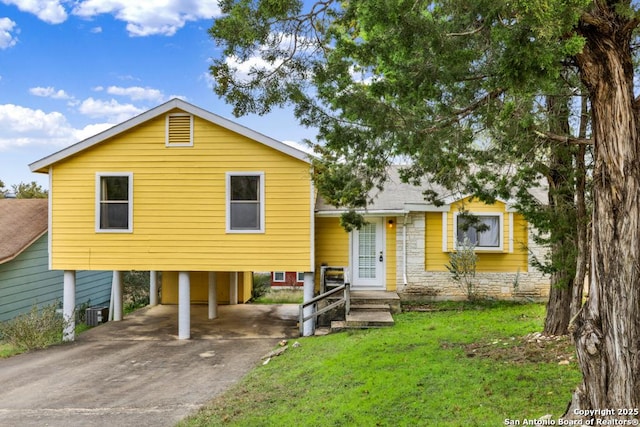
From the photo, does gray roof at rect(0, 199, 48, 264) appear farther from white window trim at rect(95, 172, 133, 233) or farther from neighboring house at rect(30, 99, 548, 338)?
white window trim at rect(95, 172, 133, 233)

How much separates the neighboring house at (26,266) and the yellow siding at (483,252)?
1068cm

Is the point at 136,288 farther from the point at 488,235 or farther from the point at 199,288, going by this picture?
the point at 488,235

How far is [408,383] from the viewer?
5.68 metres

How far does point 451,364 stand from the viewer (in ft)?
20.6

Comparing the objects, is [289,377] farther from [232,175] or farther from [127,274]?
[127,274]

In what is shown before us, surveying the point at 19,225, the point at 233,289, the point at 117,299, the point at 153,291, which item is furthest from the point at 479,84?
the point at 153,291

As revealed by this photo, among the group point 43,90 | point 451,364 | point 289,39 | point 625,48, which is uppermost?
→ point 43,90

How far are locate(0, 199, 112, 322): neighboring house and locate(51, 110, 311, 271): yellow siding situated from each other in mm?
2203

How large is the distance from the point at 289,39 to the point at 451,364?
205 inches

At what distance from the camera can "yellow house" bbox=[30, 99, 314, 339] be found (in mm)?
10422

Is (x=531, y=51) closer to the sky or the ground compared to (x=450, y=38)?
closer to the ground

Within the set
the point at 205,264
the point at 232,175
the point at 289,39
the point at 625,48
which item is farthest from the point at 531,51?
the point at 205,264

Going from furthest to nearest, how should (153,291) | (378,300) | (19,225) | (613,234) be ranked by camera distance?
(153,291) → (19,225) → (378,300) → (613,234)

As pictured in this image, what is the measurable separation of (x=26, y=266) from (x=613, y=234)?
1423cm
